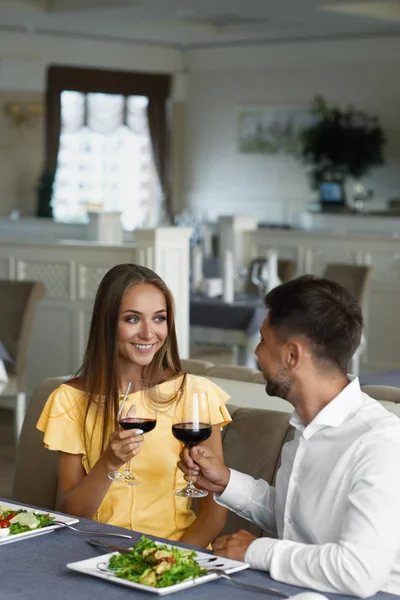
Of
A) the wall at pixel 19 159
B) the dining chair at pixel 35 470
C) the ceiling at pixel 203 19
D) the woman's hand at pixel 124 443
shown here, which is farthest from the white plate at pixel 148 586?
the wall at pixel 19 159

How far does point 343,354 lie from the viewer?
6.49 feet

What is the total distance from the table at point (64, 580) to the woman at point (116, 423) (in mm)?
399

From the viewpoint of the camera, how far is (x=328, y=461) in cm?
200

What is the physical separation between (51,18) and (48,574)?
1085 cm

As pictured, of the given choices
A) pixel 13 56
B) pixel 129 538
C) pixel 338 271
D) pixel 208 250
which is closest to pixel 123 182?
pixel 13 56

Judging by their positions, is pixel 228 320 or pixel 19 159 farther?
pixel 19 159

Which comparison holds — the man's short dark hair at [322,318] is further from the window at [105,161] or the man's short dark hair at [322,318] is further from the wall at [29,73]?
the window at [105,161]

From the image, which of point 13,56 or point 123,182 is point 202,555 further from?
point 123,182

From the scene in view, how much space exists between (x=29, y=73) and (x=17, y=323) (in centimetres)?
831

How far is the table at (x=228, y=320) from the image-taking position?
6711 mm

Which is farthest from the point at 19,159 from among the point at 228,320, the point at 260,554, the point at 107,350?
the point at 260,554

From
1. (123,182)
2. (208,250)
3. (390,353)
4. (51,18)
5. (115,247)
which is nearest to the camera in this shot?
(115,247)

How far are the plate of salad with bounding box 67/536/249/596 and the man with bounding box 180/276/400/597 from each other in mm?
118

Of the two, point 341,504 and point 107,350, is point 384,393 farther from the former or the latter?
point 341,504
